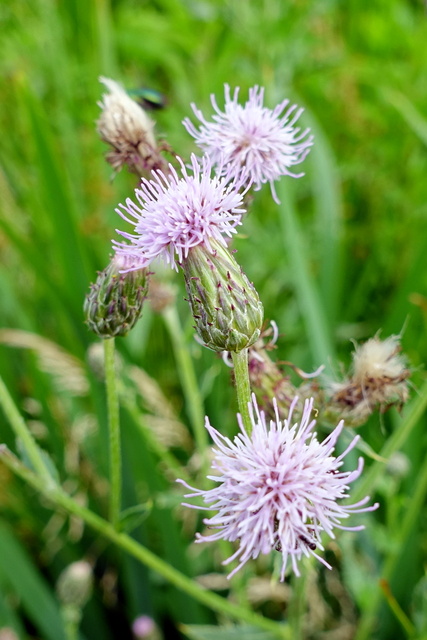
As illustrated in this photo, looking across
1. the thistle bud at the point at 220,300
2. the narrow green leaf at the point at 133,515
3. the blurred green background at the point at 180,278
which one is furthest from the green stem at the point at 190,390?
the thistle bud at the point at 220,300

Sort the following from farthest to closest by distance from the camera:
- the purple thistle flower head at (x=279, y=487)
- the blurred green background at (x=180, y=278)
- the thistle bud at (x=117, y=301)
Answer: the blurred green background at (x=180, y=278), the thistle bud at (x=117, y=301), the purple thistle flower head at (x=279, y=487)

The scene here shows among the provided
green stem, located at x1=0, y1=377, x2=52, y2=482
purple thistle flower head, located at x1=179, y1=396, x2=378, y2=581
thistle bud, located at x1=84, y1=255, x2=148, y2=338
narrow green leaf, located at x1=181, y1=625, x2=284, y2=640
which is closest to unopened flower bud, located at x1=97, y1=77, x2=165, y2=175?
thistle bud, located at x1=84, y1=255, x2=148, y2=338

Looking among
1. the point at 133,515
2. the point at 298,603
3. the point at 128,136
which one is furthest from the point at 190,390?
the point at 128,136

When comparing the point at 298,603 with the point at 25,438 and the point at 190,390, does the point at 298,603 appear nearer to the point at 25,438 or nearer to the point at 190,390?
the point at 190,390

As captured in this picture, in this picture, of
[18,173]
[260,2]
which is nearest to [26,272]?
[18,173]

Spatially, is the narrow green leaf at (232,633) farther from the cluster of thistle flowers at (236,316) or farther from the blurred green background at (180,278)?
the cluster of thistle flowers at (236,316)

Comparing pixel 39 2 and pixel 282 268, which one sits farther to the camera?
pixel 39 2

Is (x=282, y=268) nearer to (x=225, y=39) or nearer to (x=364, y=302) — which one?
(x=364, y=302)

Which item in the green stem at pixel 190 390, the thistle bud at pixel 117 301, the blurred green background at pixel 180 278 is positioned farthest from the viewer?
the blurred green background at pixel 180 278
